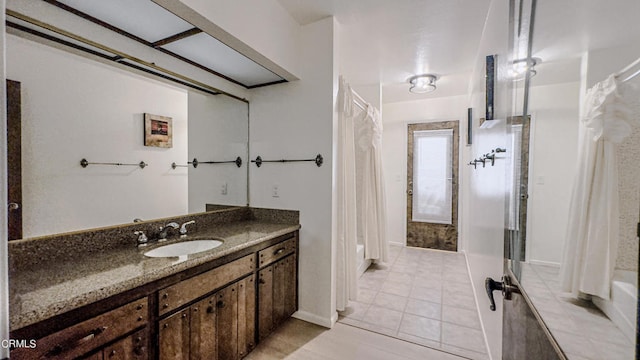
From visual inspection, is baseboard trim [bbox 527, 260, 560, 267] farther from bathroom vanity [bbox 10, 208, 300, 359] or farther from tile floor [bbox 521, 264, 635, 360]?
bathroom vanity [bbox 10, 208, 300, 359]

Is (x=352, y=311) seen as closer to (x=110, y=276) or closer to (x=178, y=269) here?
(x=178, y=269)

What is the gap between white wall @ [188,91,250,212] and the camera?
6.44ft

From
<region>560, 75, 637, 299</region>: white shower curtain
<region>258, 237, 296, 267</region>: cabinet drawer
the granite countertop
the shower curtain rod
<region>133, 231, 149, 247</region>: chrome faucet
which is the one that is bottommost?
<region>258, 237, 296, 267</region>: cabinet drawer

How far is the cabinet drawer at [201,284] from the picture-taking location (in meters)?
1.15

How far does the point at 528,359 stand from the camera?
0.69m

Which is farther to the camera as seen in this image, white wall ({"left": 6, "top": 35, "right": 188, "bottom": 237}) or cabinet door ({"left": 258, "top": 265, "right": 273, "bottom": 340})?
cabinet door ({"left": 258, "top": 265, "right": 273, "bottom": 340})

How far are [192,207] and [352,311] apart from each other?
171cm

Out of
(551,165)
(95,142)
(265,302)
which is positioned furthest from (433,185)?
(95,142)

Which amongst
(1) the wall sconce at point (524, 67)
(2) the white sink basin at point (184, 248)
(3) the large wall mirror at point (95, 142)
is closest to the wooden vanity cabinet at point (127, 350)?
(2) the white sink basin at point (184, 248)

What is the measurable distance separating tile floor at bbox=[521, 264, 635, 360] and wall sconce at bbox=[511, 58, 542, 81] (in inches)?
22.9

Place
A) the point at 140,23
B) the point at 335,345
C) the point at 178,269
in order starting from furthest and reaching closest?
the point at 335,345 → the point at 140,23 → the point at 178,269

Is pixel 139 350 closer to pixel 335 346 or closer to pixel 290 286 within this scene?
pixel 290 286

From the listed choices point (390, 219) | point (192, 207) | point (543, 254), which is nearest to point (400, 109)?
point (390, 219)

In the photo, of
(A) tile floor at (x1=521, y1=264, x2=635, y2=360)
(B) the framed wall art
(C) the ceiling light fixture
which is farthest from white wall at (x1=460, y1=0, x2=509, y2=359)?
(B) the framed wall art
